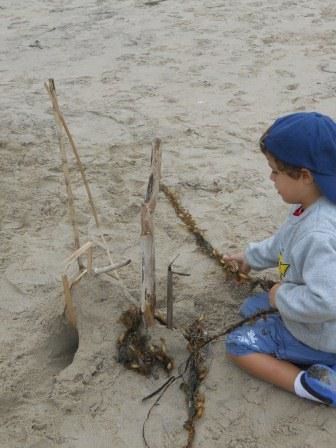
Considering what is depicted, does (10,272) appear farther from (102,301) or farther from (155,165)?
(155,165)

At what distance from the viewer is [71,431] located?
2041mm

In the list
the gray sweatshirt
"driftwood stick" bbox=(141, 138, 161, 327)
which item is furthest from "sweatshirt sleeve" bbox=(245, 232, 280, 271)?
"driftwood stick" bbox=(141, 138, 161, 327)

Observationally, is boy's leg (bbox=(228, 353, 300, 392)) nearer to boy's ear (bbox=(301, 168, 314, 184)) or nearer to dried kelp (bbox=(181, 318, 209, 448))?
dried kelp (bbox=(181, 318, 209, 448))

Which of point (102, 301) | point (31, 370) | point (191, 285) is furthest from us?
point (191, 285)

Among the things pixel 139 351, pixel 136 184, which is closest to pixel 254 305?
pixel 139 351

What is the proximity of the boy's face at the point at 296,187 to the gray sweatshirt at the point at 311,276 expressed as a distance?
0.03 meters

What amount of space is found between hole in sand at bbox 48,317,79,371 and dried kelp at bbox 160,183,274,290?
63cm

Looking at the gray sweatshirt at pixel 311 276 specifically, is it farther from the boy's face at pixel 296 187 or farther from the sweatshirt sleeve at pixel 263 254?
the sweatshirt sleeve at pixel 263 254

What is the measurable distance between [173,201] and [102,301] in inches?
33.6

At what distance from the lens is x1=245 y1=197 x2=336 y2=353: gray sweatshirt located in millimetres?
1891

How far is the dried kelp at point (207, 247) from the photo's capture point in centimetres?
253

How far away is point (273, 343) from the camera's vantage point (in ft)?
7.01

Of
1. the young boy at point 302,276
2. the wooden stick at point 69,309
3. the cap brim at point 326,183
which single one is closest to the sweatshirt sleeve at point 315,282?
the young boy at point 302,276

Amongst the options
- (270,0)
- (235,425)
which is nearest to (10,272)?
A: (235,425)
